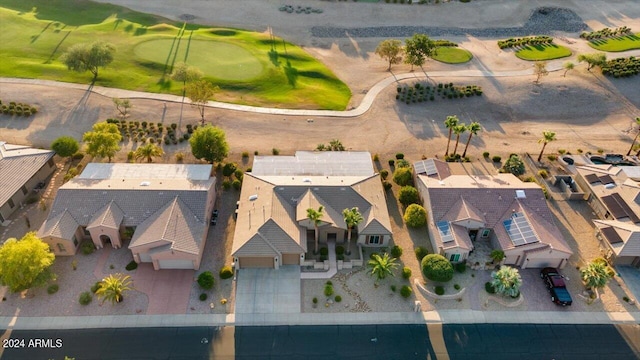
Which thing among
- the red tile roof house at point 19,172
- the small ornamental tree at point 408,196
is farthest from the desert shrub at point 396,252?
the red tile roof house at point 19,172

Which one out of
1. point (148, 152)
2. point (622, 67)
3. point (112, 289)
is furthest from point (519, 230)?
point (622, 67)

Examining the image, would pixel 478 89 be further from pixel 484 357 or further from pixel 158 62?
pixel 158 62

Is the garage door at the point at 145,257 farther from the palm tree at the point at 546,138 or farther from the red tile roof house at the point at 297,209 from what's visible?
the palm tree at the point at 546,138

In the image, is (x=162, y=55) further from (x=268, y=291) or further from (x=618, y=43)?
(x=618, y=43)

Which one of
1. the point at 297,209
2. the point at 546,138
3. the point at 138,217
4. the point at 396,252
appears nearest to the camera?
the point at 396,252

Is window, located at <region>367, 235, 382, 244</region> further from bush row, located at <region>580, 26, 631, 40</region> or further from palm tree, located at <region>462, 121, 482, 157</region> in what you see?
bush row, located at <region>580, 26, 631, 40</region>
